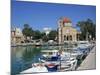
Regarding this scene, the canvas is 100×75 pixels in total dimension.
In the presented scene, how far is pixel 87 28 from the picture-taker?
2.57 m

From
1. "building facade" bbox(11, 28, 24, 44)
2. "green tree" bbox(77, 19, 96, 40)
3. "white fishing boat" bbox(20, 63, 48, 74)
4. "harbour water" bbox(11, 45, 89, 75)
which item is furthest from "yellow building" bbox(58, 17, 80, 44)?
"building facade" bbox(11, 28, 24, 44)

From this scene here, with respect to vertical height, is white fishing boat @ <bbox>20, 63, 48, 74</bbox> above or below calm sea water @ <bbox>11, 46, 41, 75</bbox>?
below

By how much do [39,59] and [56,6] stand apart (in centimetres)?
65

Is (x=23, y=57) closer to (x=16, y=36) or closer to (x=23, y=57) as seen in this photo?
(x=23, y=57)

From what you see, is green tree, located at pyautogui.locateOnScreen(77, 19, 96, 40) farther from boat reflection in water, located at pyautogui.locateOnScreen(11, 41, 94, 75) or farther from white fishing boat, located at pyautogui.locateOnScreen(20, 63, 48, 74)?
white fishing boat, located at pyautogui.locateOnScreen(20, 63, 48, 74)

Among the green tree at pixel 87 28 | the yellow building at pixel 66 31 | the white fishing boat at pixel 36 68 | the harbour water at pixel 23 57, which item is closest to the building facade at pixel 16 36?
the harbour water at pixel 23 57

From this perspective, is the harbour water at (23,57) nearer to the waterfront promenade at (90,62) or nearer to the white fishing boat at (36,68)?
the white fishing boat at (36,68)

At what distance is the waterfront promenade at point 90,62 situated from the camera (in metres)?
2.55

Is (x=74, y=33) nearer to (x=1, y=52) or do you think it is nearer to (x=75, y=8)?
(x=75, y=8)

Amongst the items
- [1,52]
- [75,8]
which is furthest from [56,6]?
[1,52]

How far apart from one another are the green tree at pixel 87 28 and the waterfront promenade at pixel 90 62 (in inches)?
8.0

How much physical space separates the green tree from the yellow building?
74 millimetres

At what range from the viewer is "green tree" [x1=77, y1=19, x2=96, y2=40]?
99.8 inches

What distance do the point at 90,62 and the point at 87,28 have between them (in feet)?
1.39
